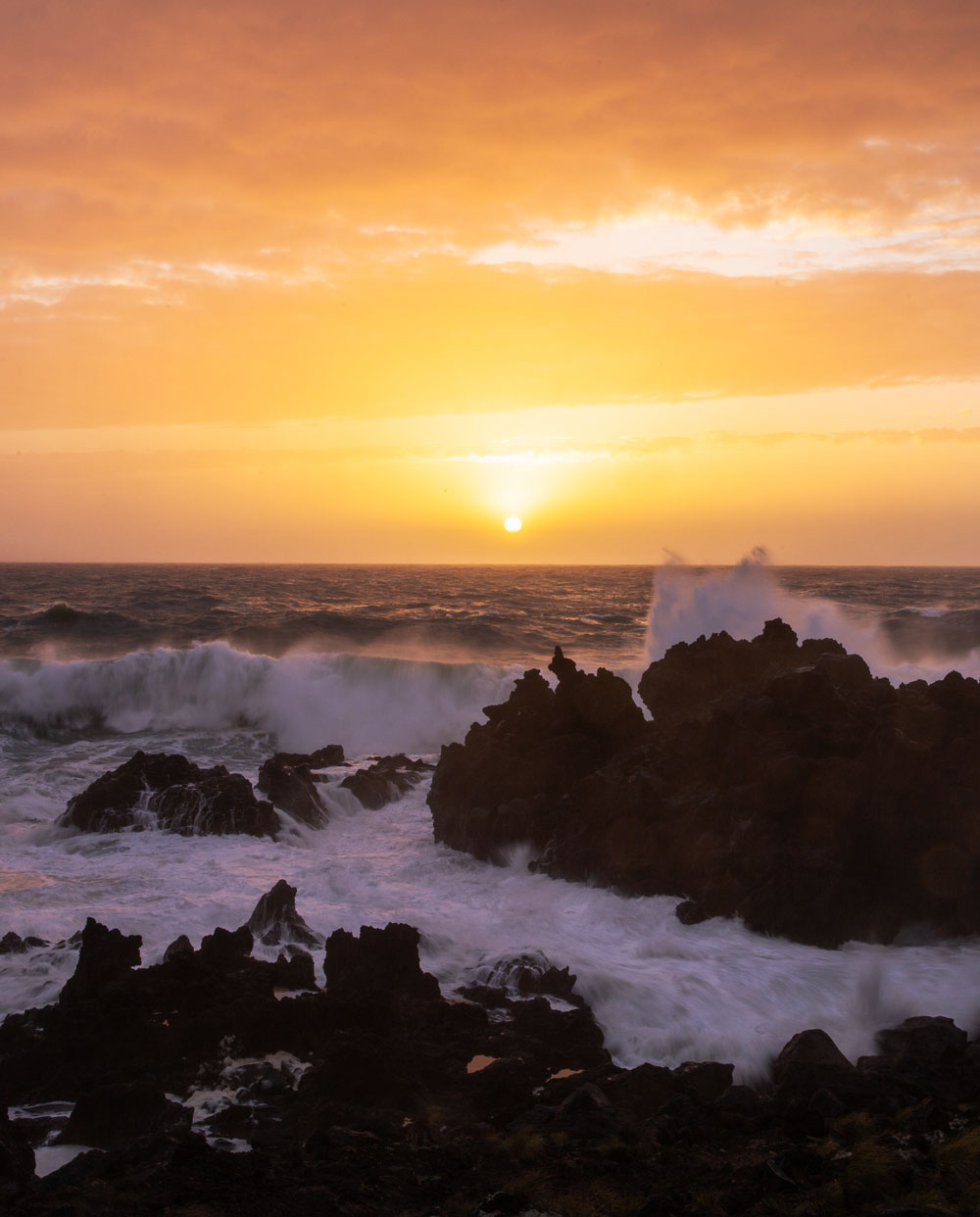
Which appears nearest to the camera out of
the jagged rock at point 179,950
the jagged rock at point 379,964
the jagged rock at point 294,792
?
the jagged rock at point 379,964

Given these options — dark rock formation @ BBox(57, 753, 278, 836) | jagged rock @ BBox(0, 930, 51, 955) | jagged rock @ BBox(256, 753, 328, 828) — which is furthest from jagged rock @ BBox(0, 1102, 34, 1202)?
jagged rock @ BBox(256, 753, 328, 828)

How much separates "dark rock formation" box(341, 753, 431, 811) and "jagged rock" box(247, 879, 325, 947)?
27.8 ft

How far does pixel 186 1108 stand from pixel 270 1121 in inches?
33.8

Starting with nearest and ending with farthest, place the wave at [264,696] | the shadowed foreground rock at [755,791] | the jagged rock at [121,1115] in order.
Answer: the jagged rock at [121,1115] → the shadowed foreground rock at [755,791] → the wave at [264,696]

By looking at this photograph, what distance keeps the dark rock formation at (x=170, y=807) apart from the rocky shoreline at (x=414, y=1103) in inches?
288

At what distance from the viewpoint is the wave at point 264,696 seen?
35.9m

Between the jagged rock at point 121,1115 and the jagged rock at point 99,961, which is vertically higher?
the jagged rock at point 99,961

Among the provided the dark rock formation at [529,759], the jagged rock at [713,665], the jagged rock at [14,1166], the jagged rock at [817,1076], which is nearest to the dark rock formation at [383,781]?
the dark rock formation at [529,759]

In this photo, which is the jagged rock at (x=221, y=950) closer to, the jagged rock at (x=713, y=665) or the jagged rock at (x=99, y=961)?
the jagged rock at (x=99, y=961)

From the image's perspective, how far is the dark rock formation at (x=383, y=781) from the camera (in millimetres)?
23734

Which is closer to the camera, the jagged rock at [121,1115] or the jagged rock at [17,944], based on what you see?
the jagged rock at [121,1115]

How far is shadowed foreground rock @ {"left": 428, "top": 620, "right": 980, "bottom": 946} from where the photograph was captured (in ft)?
49.5

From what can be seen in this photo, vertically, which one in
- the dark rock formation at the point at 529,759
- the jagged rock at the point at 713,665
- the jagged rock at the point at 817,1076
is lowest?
the jagged rock at the point at 817,1076

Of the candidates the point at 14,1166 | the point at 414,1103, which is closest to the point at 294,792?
the point at 414,1103
